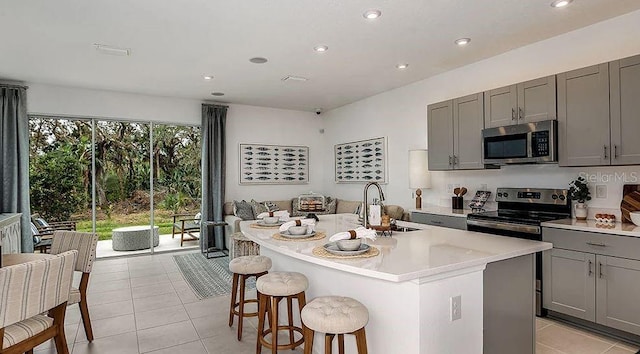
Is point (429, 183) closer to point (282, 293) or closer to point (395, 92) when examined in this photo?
point (395, 92)

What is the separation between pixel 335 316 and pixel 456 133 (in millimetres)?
3238

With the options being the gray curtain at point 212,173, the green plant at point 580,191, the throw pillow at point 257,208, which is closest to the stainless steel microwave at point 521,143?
the green plant at point 580,191

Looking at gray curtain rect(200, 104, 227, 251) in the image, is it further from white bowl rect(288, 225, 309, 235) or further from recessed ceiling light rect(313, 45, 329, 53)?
white bowl rect(288, 225, 309, 235)

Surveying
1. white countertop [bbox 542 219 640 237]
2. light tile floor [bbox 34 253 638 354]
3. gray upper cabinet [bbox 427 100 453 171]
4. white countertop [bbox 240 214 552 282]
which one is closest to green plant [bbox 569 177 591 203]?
white countertop [bbox 542 219 640 237]

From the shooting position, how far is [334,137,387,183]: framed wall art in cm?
598

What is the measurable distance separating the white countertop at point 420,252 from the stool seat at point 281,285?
0.25 meters

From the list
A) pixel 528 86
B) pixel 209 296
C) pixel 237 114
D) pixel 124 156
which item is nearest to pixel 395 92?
pixel 528 86

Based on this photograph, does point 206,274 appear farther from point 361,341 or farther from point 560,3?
point 560,3

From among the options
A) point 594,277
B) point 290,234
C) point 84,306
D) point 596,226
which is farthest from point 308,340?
point 596,226

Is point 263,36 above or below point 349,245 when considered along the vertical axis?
above

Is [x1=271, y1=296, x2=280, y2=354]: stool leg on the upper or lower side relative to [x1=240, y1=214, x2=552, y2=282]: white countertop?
lower

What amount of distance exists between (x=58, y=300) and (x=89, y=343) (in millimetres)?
1153

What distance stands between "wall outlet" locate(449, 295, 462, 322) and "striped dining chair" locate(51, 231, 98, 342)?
2.77 metres

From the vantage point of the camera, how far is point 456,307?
1.85m
